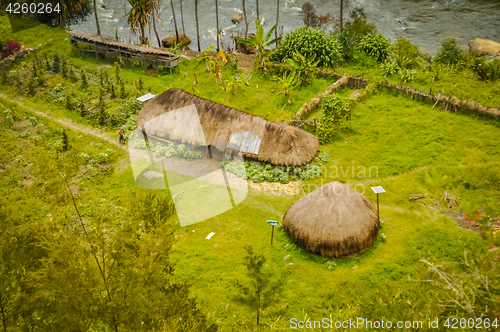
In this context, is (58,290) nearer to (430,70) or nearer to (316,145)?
(316,145)

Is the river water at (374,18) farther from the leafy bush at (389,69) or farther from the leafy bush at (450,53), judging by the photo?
the leafy bush at (389,69)

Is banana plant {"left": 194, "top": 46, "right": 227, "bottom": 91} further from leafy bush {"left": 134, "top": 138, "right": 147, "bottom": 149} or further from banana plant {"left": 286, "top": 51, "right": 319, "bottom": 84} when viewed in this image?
leafy bush {"left": 134, "top": 138, "right": 147, "bottom": 149}

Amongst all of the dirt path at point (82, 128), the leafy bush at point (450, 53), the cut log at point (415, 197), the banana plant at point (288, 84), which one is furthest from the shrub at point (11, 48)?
the leafy bush at point (450, 53)

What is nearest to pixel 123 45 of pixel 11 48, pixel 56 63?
pixel 56 63

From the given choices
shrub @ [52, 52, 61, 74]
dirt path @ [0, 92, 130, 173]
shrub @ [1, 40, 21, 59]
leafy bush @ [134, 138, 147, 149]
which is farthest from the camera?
shrub @ [1, 40, 21, 59]

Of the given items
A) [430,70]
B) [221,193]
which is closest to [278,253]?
[221,193]

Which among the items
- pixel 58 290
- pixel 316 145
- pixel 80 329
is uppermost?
pixel 58 290

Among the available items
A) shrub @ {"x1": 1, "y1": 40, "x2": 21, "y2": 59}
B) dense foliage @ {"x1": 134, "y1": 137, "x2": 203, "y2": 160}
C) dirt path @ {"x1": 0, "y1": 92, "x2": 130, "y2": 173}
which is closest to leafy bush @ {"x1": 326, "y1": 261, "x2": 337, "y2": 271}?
dense foliage @ {"x1": 134, "y1": 137, "x2": 203, "y2": 160}
